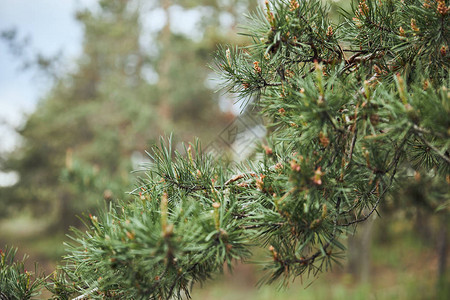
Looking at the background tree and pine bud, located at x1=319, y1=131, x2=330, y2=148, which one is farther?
the background tree

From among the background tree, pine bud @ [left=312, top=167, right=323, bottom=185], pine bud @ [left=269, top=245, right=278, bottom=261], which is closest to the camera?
pine bud @ [left=312, top=167, right=323, bottom=185]

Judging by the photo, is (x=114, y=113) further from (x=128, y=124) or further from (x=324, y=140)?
(x=324, y=140)

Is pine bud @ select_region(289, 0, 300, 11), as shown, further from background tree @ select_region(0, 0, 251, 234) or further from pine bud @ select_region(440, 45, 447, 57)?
background tree @ select_region(0, 0, 251, 234)

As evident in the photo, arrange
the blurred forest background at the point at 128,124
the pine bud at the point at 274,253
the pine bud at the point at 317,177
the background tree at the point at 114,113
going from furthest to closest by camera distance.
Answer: the background tree at the point at 114,113, the blurred forest background at the point at 128,124, the pine bud at the point at 274,253, the pine bud at the point at 317,177

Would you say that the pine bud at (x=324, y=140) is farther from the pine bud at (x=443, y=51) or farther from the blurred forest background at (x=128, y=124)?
the blurred forest background at (x=128, y=124)

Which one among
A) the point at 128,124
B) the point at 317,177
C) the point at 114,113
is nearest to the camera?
the point at 317,177

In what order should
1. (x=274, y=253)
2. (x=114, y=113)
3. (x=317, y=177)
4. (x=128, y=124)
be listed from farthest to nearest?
1. (x=128, y=124)
2. (x=114, y=113)
3. (x=274, y=253)
4. (x=317, y=177)

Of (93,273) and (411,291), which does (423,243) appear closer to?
(411,291)

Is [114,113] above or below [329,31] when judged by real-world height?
above

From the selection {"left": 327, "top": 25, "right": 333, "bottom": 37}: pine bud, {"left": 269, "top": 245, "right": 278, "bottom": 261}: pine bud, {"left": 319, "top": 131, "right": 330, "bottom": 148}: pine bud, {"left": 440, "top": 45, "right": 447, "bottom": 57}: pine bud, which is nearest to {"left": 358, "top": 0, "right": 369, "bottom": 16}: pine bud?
{"left": 327, "top": 25, "right": 333, "bottom": 37}: pine bud

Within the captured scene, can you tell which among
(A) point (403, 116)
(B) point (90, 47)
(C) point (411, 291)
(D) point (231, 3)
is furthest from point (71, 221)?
(A) point (403, 116)

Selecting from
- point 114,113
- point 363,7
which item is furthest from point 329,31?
point 114,113

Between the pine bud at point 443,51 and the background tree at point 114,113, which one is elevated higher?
the background tree at point 114,113

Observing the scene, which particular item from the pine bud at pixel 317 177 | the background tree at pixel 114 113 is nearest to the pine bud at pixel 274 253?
the pine bud at pixel 317 177
